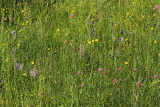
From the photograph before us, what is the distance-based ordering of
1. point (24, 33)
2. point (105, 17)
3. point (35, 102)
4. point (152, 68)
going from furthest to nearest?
point (105, 17)
point (24, 33)
point (152, 68)
point (35, 102)

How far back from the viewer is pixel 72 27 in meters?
3.80

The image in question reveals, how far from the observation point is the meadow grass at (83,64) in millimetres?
2197

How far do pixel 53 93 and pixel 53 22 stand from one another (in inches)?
82.0

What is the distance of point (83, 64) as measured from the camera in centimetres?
274

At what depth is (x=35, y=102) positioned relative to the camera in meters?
2.13

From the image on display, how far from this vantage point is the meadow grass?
2197 mm

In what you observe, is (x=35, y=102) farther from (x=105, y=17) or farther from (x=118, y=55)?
(x=105, y=17)

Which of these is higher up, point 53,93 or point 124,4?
point 124,4

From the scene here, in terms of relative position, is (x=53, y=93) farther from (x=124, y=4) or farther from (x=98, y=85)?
(x=124, y=4)

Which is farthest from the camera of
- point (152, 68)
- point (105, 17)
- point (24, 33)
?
point (105, 17)

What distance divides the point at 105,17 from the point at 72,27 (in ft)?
1.90

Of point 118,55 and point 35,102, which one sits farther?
point 118,55

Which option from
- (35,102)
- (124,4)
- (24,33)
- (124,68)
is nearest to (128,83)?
(124,68)

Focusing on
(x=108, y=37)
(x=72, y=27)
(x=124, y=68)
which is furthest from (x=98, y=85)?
(x=72, y=27)
